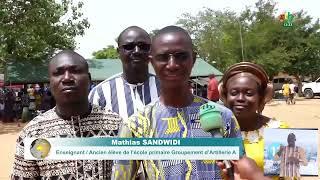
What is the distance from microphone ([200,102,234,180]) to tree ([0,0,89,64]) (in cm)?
1892

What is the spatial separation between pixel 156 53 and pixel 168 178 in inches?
21.4

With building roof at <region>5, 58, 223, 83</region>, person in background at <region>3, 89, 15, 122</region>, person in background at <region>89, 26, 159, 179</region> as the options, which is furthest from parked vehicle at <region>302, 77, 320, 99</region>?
person in background at <region>89, 26, 159, 179</region>

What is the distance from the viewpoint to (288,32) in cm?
3634

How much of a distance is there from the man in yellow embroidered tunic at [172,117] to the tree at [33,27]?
18680 mm

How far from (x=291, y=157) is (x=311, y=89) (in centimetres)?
3325

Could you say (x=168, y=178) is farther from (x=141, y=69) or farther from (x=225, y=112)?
(x=141, y=69)

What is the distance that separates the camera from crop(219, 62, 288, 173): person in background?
110 inches

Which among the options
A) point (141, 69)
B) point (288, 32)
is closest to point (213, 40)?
point (288, 32)

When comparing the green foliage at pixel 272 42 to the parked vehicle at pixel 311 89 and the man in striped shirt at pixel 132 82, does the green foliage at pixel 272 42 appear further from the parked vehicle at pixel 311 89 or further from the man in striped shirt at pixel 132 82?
the man in striped shirt at pixel 132 82

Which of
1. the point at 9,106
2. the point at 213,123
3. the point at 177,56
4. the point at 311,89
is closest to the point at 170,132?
the point at 213,123

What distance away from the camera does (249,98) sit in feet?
9.17

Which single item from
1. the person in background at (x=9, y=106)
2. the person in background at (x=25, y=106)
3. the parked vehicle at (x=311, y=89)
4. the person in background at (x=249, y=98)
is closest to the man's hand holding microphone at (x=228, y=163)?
the person in background at (x=249, y=98)

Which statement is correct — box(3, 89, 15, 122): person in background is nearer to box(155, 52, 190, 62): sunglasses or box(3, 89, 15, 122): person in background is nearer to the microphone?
box(155, 52, 190, 62): sunglasses

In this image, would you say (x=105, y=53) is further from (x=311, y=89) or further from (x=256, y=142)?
(x=256, y=142)
